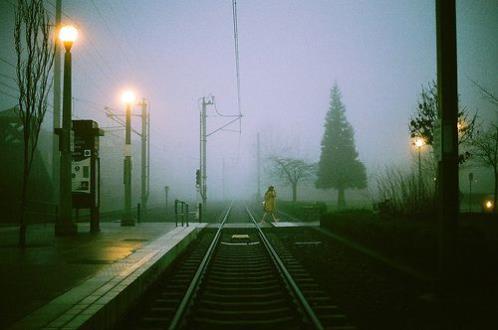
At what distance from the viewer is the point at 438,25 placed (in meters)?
8.02

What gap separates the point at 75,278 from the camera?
7.80 m

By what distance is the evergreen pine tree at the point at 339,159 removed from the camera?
64250mm

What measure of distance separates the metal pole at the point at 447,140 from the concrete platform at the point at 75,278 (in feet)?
16.1

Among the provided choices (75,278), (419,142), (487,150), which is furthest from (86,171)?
(487,150)

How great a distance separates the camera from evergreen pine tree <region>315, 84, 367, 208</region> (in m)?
64.2

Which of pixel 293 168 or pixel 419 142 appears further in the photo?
pixel 293 168

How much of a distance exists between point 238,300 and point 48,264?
156 inches

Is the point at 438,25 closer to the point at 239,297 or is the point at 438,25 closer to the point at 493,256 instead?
the point at 493,256

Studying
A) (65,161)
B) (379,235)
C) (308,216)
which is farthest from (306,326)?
(308,216)

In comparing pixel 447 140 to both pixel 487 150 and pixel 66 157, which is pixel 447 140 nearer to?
pixel 66 157

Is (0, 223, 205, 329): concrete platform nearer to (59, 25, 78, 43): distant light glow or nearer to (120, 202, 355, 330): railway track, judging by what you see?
(120, 202, 355, 330): railway track

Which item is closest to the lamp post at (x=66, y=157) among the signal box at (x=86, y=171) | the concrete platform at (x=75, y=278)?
the concrete platform at (x=75, y=278)

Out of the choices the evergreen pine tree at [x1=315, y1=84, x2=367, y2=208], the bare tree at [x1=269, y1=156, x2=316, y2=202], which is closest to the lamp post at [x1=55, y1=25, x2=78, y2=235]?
the bare tree at [x1=269, y1=156, x2=316, y2=202]

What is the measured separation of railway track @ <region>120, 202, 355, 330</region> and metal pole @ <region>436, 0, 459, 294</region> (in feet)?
6.58
